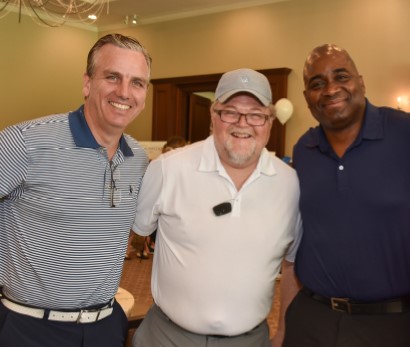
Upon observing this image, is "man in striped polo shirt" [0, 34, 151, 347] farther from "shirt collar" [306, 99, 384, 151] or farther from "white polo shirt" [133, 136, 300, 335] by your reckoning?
"shirt collar" [306, 99, 384, 151]

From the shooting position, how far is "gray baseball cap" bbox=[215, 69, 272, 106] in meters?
2.01

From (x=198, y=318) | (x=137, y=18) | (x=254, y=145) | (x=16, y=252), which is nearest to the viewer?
(x=16, y=252)

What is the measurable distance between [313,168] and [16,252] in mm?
1258

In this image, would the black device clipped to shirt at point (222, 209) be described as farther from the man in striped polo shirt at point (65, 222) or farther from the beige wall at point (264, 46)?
the beige wall at point (264, 46)

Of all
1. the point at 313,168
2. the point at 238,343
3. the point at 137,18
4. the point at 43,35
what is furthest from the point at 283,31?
the point at 238,343

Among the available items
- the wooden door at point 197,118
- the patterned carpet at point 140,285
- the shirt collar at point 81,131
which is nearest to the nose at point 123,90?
the shirt collar at point 81,131

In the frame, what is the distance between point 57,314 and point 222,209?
2.39 ft

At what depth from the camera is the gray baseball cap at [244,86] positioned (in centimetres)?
201

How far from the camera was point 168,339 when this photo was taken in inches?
75.7

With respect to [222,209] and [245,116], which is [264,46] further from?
[222,209]

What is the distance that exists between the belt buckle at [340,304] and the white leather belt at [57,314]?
0.95 meters

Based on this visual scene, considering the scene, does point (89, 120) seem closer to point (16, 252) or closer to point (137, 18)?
point (16, 252)

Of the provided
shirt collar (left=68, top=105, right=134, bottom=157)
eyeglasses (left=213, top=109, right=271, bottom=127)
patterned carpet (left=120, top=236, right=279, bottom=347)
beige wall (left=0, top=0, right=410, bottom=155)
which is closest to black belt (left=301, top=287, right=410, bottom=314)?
eyeglasses (left=213, top=109, right=271, bottom=127)

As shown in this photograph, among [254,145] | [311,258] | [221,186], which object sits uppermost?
[254,145]
